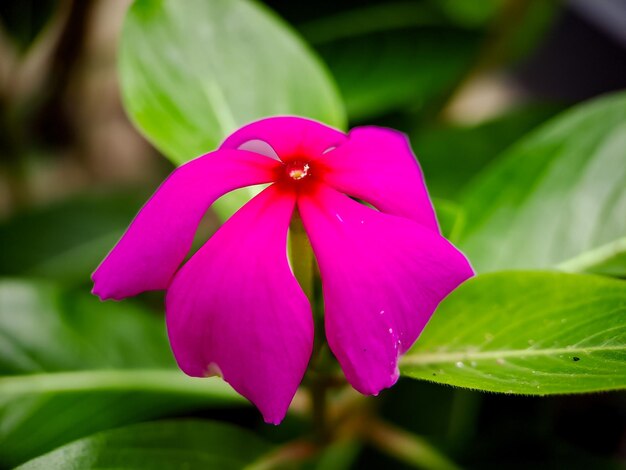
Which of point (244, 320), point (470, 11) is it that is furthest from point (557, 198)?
point (470, 11)

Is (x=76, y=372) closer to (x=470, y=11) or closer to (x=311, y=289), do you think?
(x=311, y=289)

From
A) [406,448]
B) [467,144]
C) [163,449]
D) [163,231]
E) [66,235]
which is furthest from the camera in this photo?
[66,235]

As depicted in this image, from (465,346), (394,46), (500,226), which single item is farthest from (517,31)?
(465,346)

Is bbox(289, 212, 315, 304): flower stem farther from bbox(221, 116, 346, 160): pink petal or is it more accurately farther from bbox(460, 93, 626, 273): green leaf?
bbox(460, 93, 626, 273): green leaf

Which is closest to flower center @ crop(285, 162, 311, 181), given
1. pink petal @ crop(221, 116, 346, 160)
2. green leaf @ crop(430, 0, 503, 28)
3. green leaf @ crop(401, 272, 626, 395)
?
pink petal @ crop(221, 116, 346, 160)

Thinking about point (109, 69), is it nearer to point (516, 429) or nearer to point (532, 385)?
point (516, 429)

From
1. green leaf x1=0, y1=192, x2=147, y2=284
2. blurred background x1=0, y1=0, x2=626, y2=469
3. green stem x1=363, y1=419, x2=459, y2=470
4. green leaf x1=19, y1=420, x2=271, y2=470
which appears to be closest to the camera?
green leaf x1=19, y1=420, x2=271, y2=470

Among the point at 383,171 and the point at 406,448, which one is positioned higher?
the point at 383,171
